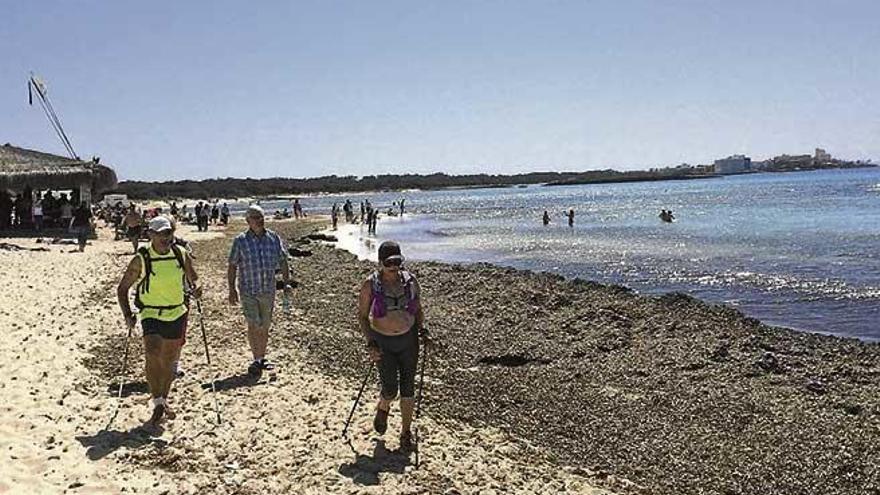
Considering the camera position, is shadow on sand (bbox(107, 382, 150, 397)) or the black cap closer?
the black cap

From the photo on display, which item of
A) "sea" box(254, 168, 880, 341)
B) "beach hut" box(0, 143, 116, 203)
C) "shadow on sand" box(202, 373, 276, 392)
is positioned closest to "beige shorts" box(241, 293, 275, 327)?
"shadow on sand" box(202, 373, 276, 392)

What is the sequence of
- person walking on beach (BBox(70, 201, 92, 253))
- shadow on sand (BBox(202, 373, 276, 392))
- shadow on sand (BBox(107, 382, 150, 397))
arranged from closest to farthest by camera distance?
shadow on sand (BBox(107, 382, 150, 397)) → shadow on sand (BBox(202, 373, 276, 392)) → person walking on beach (BBox(70, 201, 92, 253))

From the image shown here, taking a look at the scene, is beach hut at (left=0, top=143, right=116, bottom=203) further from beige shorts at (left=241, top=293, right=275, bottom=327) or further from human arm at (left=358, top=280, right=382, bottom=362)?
human arm at (left=358, top=280, right=382, bottom=362)

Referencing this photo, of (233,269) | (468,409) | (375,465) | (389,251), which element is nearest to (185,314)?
(233,269)

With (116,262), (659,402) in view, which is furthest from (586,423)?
(116,262)

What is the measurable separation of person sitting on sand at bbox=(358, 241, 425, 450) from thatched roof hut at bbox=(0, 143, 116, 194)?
73.1 feet

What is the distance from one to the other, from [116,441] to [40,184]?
2215 centimetres

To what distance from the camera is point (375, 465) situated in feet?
21.4

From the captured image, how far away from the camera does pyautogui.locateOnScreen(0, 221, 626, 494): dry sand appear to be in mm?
6043

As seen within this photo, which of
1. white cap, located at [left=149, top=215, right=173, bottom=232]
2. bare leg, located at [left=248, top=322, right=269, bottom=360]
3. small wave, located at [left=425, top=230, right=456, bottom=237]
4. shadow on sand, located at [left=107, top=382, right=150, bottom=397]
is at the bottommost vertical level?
small wave, located at [left=425, top=230, right=456, bottom=237]

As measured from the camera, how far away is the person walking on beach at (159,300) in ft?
22.5

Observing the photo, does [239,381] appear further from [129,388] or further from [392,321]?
[392,321]

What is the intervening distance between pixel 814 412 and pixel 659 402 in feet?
5.77

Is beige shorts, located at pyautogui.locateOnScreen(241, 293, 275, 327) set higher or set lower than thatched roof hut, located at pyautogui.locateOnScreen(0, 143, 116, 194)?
lower
